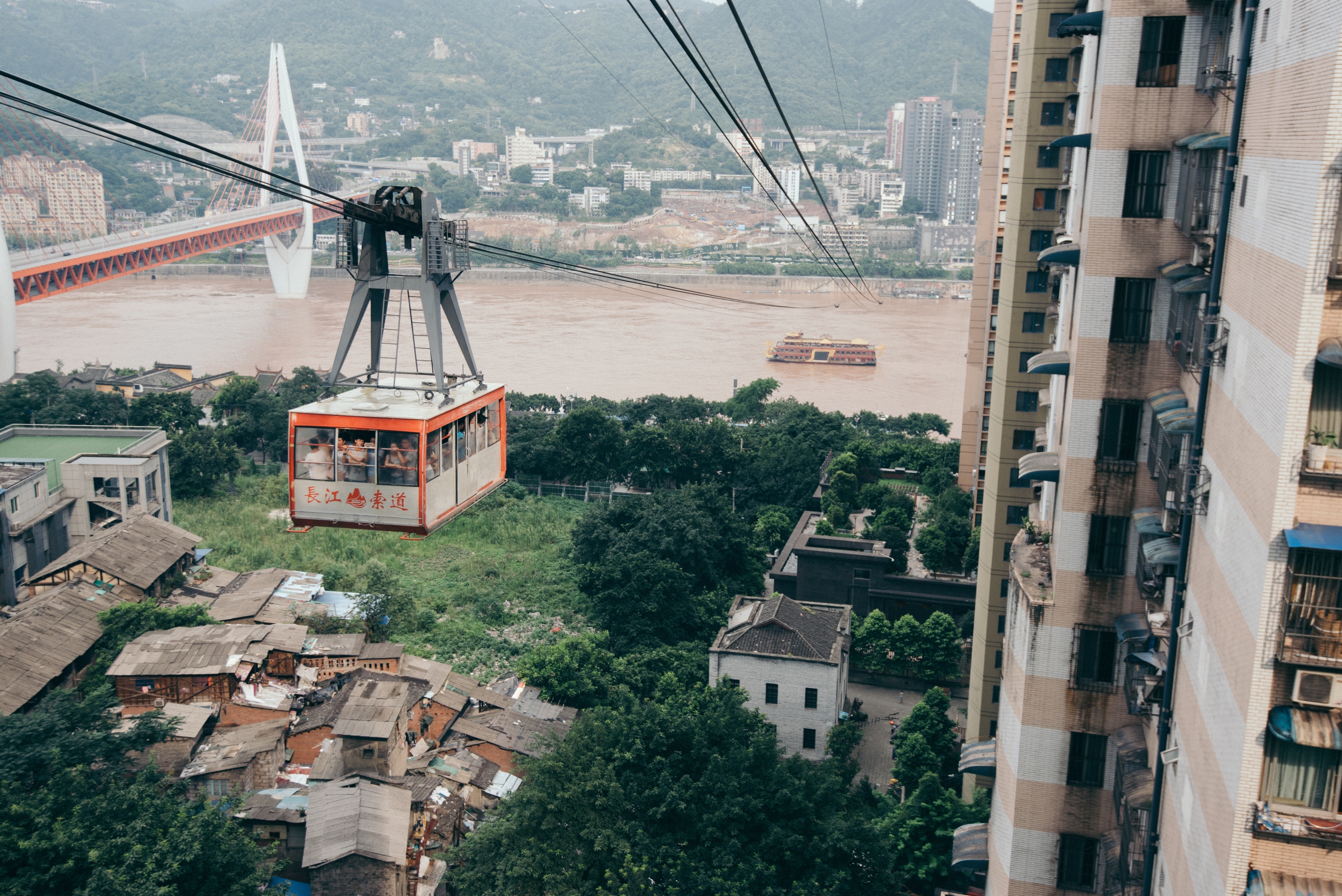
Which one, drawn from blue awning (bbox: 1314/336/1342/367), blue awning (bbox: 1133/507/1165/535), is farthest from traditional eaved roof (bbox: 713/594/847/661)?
blue awning (bbox: 1314/336/1342/367)

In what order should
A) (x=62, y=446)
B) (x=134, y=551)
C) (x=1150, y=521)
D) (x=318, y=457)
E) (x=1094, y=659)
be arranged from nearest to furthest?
1. (x=1150, y=521)
2. (x=1094, y=659)
3. (x=318, y=457)
4. (x=134, y=551)
5. (x=62, y=446)

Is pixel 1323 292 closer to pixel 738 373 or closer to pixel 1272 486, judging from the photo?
pixel 1272 486

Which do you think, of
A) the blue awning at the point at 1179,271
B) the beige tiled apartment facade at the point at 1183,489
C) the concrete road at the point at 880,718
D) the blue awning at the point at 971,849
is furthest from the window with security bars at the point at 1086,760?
the concrete road at the point at 880,718

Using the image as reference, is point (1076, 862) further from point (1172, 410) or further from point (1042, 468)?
point (1172, 410)

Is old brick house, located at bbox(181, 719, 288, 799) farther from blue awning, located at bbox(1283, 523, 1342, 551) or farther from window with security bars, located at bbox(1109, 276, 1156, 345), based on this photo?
blue awning, located at bbox(1283, 523, 1342, 551)

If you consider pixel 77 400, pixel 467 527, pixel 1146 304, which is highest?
pixel 1146 304

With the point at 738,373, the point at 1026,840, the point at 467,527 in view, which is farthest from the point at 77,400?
the point at 1026,840

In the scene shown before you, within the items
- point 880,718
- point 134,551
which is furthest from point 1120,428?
point 134,551
